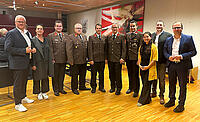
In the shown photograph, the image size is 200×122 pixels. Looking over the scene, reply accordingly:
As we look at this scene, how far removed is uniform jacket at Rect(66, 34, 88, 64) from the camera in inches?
146

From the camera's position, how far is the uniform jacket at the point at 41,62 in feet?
10.8

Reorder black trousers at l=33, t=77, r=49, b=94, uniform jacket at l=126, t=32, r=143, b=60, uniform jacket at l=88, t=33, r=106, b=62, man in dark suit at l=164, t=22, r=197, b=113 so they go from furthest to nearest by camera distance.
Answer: uniform jacket at l=88, t=33, r=106, b=62 → uniform jacket at l=126, t=32, r=143, b=60 → black trousers at l=33, t=77, r=49, b=94 → man in dark suit at l=164, t=22, r=197, b=113

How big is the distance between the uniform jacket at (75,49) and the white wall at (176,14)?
12.9 ft

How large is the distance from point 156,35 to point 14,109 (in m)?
3.46

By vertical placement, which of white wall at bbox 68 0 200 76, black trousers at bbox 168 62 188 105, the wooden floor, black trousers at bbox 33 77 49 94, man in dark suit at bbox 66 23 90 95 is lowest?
the wooden floor

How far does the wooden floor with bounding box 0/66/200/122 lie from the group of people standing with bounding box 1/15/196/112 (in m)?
0.18

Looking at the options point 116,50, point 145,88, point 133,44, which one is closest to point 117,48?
point 116,50

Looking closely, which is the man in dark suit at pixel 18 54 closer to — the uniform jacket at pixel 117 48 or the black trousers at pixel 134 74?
the uniform jacket at pixel 117 48

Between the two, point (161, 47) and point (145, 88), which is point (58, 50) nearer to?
point (145, 88)

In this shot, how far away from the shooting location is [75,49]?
12.4 ft

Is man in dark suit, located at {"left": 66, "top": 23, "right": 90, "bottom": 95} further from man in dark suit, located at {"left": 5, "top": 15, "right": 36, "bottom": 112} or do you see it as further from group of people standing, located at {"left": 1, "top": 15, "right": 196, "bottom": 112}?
man in dark suit, located at {"left": 5, "top": 15, "right": 36, "bottom": 112}

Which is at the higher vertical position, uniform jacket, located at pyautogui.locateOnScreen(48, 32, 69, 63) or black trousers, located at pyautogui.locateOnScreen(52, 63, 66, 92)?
uniform jacket, located at pyautogui.locateOnScreen(48, 32, 69, 63)

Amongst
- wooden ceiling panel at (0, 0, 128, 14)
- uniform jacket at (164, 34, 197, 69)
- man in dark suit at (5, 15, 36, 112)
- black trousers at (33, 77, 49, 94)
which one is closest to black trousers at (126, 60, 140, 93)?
uniform jacket at (164, 34, 197, 69)

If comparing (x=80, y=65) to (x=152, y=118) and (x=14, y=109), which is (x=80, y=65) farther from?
(x=152, y=118)
